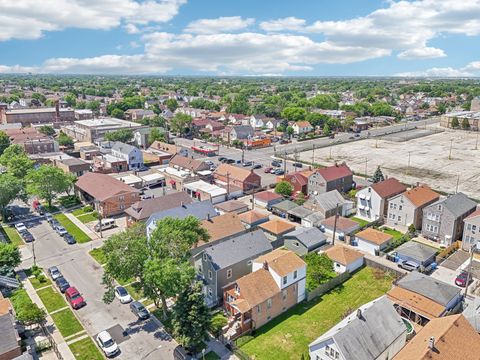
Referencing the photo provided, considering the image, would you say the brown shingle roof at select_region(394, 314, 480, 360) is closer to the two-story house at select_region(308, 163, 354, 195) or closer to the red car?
the red car

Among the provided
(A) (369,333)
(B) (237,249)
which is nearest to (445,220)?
(A) (369,333)

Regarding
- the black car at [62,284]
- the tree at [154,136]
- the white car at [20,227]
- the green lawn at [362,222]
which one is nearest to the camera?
the black car at [62,284]

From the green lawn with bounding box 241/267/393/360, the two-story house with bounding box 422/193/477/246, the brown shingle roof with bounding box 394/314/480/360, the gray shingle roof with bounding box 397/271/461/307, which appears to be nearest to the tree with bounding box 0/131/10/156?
the green lawn with bounding box 241/267/393/360

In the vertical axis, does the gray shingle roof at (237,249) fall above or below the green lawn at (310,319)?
above

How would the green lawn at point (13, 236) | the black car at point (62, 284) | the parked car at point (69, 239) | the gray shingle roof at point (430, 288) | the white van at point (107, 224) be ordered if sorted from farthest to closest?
the white van at point (107, 224) < the green lawn at point (13, 236) < the parked car at point (69, 239) < the black car at point (62, 284) < the gray shingle roof at point (430, 288)

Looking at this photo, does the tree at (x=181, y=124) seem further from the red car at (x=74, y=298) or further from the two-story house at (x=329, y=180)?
the red car at (x=74, y=298)

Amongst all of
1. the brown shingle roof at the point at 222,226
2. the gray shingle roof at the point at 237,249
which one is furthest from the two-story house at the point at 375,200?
the gray shingle roof at the point at 237,249
